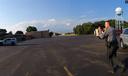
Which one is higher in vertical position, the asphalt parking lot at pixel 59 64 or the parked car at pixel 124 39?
the parked car at pixel 124 39

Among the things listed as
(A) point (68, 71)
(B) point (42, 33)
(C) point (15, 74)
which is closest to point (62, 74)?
(A) point (68, 71)

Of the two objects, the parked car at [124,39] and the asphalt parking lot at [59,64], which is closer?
the asphalt parking lot at [59,64]

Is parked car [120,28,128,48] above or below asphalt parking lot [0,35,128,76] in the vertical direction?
above

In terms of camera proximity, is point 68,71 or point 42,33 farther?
point 42,33

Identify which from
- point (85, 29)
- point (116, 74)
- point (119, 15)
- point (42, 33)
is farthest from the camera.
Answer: point (42, 33)

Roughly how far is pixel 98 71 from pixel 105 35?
1487mm

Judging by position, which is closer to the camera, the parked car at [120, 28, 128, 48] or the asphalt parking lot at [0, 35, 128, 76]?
the asphalt parking lot at [0, 35, 128, 76]

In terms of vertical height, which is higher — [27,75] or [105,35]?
[105,35]

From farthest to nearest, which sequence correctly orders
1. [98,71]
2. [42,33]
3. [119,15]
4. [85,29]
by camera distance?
[42,33], [85,29], [119,15], [98,71]

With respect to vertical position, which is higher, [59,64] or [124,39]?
[124,39]

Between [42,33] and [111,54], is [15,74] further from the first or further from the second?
[42,33]

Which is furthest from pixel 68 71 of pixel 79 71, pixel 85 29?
pixel 85 29

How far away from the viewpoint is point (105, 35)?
496 inches

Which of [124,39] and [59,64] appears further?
[124,39]
